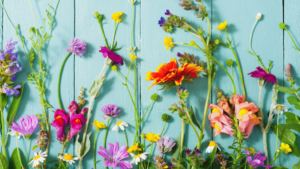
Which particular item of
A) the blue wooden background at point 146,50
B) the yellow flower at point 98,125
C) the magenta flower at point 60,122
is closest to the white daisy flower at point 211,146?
the blue wooden background at point 146,50

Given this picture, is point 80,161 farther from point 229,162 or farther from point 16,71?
point 229,162

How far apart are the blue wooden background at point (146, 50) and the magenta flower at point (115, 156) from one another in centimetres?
3

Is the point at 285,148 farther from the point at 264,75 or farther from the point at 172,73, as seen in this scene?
the point at 172,73

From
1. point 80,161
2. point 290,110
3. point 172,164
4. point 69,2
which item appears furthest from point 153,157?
point 69,2

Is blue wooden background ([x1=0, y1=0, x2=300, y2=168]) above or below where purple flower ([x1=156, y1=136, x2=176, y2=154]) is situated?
above

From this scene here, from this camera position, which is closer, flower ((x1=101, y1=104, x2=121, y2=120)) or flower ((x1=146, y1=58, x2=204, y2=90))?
flower ((x1=146, y1=58, x2=204, y2=90))

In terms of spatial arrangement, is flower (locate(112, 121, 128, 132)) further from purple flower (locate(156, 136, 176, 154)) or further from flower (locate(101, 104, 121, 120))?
purple flower (locate(156, 136, 176, 154))

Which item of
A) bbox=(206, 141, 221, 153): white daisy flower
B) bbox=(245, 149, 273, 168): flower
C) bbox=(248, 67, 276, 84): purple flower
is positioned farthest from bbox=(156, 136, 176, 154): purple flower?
bbox=(248, 67, 276, 84): purple flower

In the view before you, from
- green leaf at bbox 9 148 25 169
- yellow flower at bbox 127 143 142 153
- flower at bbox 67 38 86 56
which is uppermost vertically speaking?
flower at bbox 67 38 86 56

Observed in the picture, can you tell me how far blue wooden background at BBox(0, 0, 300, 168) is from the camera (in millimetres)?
815

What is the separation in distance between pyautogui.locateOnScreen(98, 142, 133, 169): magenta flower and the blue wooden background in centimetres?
3

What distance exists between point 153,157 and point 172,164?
79 mm

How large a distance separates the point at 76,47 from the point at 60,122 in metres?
0.27

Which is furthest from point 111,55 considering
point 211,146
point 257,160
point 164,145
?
point 257,160
